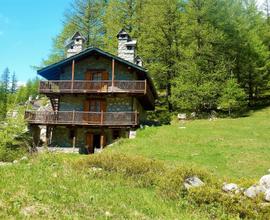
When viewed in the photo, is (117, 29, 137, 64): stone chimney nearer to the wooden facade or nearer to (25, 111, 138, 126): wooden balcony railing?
the wooden facade

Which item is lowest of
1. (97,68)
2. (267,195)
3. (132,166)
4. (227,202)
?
(227,202)

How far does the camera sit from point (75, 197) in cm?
1122

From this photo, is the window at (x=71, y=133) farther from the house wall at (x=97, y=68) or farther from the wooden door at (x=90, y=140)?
the house wall at (x=97, y=68)

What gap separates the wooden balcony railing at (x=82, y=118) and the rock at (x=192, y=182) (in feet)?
56.8

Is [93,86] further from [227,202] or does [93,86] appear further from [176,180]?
[227,202]

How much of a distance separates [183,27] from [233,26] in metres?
5.92

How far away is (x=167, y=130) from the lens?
30.2 m

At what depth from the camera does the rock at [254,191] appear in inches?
490

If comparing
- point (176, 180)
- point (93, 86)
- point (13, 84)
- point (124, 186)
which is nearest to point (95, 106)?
point (93, 86)

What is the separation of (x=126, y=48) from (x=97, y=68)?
14.0ft

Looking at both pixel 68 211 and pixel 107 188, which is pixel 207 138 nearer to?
pixel 107 188

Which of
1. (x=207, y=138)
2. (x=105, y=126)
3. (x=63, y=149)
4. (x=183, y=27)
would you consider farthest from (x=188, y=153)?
(x=183, y=27)

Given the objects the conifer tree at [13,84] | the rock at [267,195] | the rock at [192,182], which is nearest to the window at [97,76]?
the rock at [192,182]

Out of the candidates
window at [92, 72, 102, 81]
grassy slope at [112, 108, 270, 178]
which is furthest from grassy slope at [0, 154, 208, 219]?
window at [92, 72, 102, 81]
